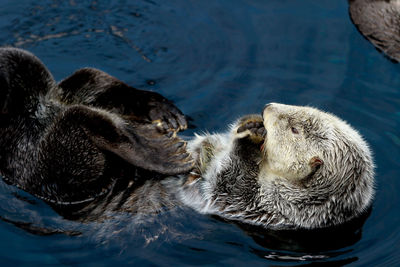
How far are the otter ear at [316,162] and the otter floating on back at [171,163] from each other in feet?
0.03

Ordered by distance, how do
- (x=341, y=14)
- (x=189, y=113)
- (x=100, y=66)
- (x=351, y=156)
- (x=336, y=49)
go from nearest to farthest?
(x=351, y=156) → (x=189, y=113) → (x=100, y=66) → (x=336, y=49) → (x=341, y=14)

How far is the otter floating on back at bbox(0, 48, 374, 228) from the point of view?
4.34m

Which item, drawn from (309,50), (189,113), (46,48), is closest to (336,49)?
(309,50)

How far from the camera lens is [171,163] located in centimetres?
439

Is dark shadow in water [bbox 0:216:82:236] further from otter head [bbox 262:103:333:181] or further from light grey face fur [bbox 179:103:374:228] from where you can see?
otter head [bbox 262:103:333:181]

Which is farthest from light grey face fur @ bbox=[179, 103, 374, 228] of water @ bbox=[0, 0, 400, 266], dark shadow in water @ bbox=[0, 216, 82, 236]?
dark shadow in water @ bbox=[0, 216, 82, 236]

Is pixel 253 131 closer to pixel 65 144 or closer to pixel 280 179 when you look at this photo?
pixel 280 179

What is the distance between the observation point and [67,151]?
14.3ft

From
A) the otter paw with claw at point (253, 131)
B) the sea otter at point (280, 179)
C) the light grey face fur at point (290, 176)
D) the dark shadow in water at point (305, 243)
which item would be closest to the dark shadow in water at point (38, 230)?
the sea otter at point (280, 179)

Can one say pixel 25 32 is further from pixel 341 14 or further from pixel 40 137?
pixel 341 14

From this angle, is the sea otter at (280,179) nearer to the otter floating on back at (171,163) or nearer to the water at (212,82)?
the otter floating on back at (171,163)

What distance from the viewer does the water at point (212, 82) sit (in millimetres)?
4445

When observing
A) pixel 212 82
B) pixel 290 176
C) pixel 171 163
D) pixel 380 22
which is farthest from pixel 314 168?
pixel 380 22

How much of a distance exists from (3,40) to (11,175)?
7.78 ft
